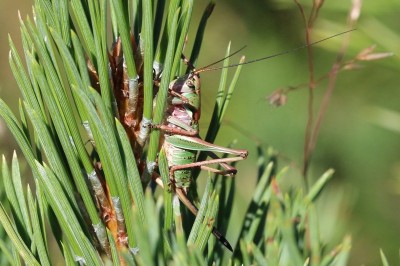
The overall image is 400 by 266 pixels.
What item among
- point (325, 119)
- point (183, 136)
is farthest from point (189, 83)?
point (325, 119)

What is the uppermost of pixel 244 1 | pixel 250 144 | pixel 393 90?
pixel 244 1

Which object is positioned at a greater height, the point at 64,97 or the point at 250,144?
the point at 64,97

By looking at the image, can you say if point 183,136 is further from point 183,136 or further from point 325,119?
point 325,119

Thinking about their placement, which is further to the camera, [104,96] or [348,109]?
[348,109]

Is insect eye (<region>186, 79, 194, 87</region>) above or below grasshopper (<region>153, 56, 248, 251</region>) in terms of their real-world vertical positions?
above

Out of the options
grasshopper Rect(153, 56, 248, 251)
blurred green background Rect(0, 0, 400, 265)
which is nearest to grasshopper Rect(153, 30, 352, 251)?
grasshopper Rect(153, 56, 248, 251)

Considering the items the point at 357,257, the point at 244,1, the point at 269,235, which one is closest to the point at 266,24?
the point at 244,1

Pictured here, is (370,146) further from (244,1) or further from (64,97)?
(64,97)

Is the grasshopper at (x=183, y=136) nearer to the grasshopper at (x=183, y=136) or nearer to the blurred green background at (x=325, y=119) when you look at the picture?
the grasshopper at (x=183, y=136)

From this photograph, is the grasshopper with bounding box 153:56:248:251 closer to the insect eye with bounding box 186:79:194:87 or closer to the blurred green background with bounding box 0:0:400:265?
the insect eye with bounding box 186:79:194:87
